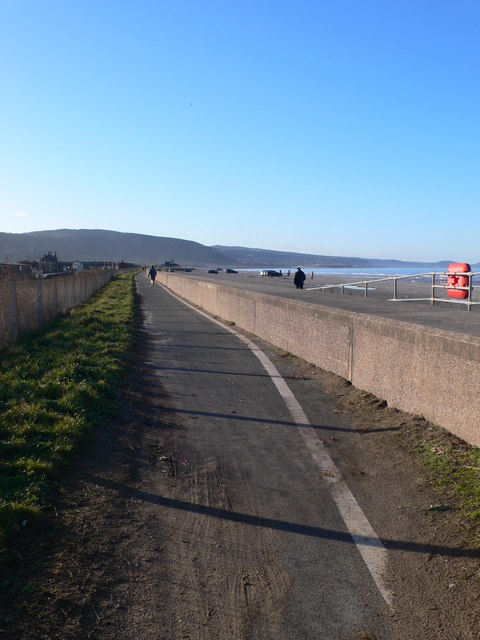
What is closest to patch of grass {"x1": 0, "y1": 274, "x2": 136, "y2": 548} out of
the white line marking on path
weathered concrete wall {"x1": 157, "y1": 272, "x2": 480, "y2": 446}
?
the white line marking on path

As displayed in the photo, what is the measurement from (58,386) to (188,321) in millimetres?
12380

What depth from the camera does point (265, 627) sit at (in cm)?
345

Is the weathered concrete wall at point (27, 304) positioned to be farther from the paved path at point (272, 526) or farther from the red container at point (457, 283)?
the red container at point (457, 283)

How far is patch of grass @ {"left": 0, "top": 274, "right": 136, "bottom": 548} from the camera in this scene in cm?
510

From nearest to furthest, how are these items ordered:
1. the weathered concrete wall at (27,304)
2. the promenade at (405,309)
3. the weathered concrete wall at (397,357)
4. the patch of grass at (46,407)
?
the patch of grass at (46,407) → the weathered concrete wall at (397,357) → the promenade at (405,309) → the weathered concrete wall at (27,304)

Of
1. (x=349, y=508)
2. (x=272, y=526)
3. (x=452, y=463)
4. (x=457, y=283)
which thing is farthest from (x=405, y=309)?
(x=457, y=283)

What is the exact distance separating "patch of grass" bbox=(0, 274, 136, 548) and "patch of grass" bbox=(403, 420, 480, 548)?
292cm

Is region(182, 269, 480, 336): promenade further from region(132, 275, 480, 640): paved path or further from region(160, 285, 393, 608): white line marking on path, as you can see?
region(132, 275, 480, 640): paved path

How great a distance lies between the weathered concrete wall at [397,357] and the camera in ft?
19.9

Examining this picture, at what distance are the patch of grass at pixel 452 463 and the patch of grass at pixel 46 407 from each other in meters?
2.92

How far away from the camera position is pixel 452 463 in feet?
18.4

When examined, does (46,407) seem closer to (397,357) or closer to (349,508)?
(397,357)

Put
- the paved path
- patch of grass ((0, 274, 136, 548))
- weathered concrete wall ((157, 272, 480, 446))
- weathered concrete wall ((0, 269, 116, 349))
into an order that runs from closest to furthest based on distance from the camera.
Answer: the paved path → patch of grass ((0, 274, 136, 548)) → weathered concrete wall ((157, 272, 480, 446)) → weathered concrete wall ((0, 269, 116, 349))

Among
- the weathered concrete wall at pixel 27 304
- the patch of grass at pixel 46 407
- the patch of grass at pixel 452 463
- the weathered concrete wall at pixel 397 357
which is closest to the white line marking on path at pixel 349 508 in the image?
the patch of grass at pixel 452 463
